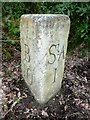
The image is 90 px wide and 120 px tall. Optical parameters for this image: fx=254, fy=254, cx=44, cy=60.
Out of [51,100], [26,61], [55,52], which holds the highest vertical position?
[55,52]

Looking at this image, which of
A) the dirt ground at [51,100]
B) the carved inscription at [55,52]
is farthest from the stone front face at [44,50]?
the dirt ground at [51,100]

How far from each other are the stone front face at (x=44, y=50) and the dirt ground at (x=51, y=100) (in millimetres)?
120

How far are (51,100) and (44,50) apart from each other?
2.39 ft

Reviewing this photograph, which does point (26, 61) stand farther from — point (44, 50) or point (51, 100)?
point (51, 100)

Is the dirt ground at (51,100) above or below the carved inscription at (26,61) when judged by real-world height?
below

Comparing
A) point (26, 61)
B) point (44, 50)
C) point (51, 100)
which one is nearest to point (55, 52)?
point (44, 50)

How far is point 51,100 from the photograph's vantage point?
3.15 m

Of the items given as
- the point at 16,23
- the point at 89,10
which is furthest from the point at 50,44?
the point at 16,23

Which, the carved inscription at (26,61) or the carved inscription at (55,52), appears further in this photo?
the carved inscription at (26,61)

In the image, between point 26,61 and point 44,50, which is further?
point 26,61

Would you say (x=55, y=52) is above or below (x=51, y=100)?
above

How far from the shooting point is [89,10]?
155 inches

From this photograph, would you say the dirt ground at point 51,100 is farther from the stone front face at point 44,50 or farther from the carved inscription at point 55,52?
the carved inscription at point 55,52

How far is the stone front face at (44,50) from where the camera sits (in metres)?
2.68
